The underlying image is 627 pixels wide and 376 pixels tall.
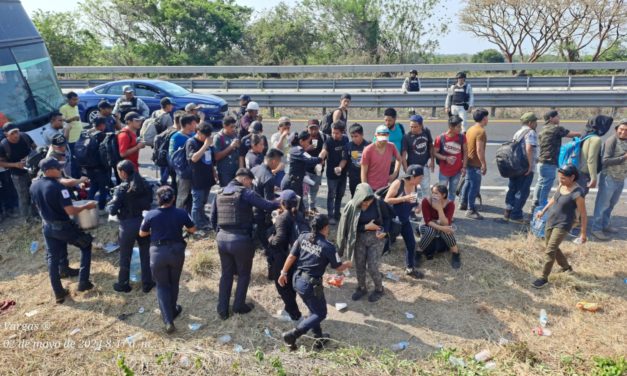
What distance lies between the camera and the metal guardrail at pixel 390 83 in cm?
1739

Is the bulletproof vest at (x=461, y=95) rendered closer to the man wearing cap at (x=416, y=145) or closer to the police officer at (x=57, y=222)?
the man wearing cap at (x=416, y=145)

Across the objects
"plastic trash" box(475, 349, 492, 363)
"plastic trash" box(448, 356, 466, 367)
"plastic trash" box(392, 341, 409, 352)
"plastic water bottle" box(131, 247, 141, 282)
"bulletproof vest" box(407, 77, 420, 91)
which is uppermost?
"bulletproof vest" box(407, 77, 420, 91)

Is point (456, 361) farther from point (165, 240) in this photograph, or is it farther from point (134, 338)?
point (134, 338)

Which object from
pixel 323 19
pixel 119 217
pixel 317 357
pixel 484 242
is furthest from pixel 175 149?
pixel 323 19

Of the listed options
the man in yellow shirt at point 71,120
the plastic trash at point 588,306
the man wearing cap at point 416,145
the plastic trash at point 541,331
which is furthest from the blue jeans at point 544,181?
the man in yellow shirt at point 71,120

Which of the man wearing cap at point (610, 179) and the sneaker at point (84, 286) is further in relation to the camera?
the man wearing cap at point (610, 179)

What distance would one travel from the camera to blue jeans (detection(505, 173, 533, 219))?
7832mm

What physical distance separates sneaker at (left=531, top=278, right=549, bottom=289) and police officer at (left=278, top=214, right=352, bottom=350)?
262 cm

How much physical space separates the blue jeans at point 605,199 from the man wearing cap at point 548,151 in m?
0.68

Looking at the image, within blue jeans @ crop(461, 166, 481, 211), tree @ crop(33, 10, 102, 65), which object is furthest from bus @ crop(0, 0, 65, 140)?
tree @ crop(33, 10, 102, 65)

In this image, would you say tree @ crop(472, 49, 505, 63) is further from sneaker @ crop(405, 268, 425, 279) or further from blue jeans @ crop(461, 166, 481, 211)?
sneaker @ crop(405, 268, 425, 279)

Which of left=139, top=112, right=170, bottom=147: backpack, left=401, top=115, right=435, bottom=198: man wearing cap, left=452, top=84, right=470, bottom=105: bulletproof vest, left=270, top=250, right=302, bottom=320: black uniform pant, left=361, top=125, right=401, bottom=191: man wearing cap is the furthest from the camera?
left=452, top=84, right=470, bottom=105: bulletproof vest

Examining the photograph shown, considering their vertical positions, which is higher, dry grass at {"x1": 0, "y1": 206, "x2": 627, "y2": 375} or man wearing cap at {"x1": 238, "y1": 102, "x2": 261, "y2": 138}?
man wearing cap at {"x1": 238, "y1": 102, "x2": 261, "y2": 138}

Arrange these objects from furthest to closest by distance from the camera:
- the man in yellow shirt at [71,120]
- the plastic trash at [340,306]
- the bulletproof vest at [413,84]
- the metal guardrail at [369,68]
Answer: the metal guardrail at [369,68] < the bulletproof vest at [413,84] < the man in yellow shirt at [71,120] < the plastic trash at [340,306]
